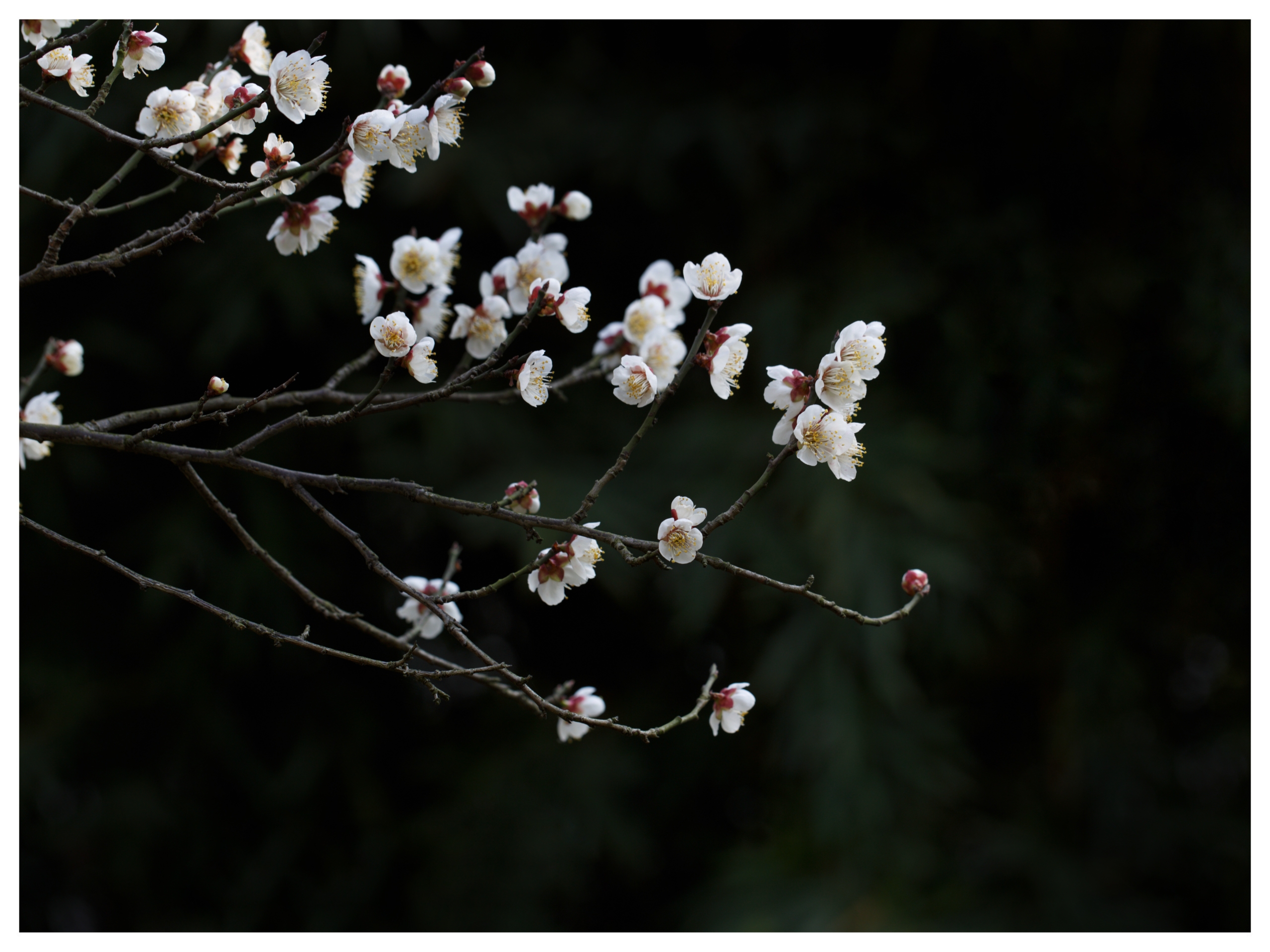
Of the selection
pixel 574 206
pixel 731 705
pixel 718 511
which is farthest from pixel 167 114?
pixel 718 511

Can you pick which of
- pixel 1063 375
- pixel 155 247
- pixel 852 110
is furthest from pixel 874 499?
pixel 155 247

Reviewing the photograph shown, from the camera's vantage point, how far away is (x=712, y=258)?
1.77 feet

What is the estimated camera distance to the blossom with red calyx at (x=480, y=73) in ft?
1.85

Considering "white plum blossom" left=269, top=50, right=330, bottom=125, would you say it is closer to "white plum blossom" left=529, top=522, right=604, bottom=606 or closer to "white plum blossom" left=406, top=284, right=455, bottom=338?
"white plum blossom" left=406, top=284, right=455, bottom=338

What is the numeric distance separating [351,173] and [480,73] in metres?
0.10

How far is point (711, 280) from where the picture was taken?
556 millimetres

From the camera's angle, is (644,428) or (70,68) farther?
(70,68)

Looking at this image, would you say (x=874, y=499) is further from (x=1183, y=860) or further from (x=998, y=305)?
(x=1183, y=860)

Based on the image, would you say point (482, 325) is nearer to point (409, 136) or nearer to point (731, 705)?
point (409, 136)

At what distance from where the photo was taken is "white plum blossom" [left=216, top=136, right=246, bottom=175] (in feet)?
2.04

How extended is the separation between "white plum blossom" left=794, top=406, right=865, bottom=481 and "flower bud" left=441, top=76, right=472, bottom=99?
256 millimetres

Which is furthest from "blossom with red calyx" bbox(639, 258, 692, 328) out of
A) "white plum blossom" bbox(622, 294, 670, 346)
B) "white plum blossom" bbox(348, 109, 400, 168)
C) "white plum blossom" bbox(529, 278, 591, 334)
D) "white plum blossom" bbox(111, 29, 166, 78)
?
"white plum blossom" bbox(111, 29, 166, 78)

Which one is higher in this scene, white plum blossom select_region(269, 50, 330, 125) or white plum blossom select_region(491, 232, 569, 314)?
white plum blossom select_region(491, 232, 569, 314)

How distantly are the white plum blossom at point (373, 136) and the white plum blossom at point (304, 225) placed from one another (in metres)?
0.08
